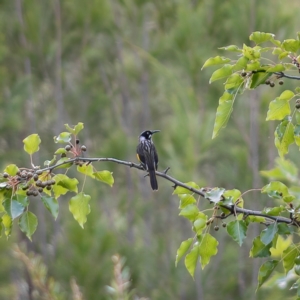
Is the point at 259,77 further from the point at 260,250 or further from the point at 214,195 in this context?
the point at 260,250

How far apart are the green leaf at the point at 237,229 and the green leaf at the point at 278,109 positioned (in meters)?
0.33

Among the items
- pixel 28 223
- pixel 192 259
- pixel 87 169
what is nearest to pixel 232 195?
pixel 192 259

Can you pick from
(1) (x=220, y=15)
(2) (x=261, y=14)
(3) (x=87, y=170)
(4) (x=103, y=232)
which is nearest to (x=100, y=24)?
(1) (x=220, y=15)

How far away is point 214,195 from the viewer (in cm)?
189

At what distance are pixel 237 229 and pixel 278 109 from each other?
1.27 feet

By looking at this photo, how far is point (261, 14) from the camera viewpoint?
725 cm

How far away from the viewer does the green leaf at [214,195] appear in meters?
1.87

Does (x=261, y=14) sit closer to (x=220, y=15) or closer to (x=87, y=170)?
(x=220, y=15)

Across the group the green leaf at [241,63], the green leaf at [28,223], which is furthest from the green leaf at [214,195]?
the green leaf at [28,223]

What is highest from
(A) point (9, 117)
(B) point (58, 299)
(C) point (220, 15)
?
(C) point (220, 15)

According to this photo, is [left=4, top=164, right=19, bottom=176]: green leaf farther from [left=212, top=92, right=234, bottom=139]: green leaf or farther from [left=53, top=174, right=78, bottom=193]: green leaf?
[left=212, top=92, right=234, bottom=139]: green leaf

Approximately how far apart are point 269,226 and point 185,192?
30 centimetres

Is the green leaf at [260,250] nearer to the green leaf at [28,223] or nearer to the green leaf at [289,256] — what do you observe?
the green leaf at [289,256]

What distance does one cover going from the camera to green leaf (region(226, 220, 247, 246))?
5.98 ft
